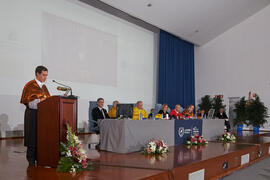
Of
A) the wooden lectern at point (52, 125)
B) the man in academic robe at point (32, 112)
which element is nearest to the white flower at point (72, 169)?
the wooden lectern at point (52, 125)

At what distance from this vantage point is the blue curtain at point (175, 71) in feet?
39.9

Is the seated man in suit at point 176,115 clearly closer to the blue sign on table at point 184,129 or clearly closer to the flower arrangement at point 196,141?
the blue sign on table at point 184,129

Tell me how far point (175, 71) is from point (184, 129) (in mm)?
8252

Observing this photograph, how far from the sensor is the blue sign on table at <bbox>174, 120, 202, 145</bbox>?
189 inches

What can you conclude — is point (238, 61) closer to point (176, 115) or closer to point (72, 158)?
point (176, 115)

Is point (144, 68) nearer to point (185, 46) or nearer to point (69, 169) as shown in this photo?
point (185, 46)

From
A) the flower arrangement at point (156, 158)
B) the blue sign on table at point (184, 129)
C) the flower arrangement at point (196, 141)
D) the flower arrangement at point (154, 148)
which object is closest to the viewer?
the flower arrangement at point (156, 158)

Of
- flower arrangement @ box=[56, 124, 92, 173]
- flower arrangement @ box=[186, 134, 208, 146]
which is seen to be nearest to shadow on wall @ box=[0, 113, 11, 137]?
flower arrangement @ box=[186, 134, 208, 146]

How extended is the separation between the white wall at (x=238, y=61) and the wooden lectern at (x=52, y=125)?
11.2m

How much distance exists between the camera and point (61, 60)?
8117 millimetres

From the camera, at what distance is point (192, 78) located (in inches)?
565

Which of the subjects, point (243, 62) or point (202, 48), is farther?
point (202, 48)

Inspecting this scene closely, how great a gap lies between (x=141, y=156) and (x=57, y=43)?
5509 millimetres

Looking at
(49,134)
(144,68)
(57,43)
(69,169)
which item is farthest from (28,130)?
(144,68)
